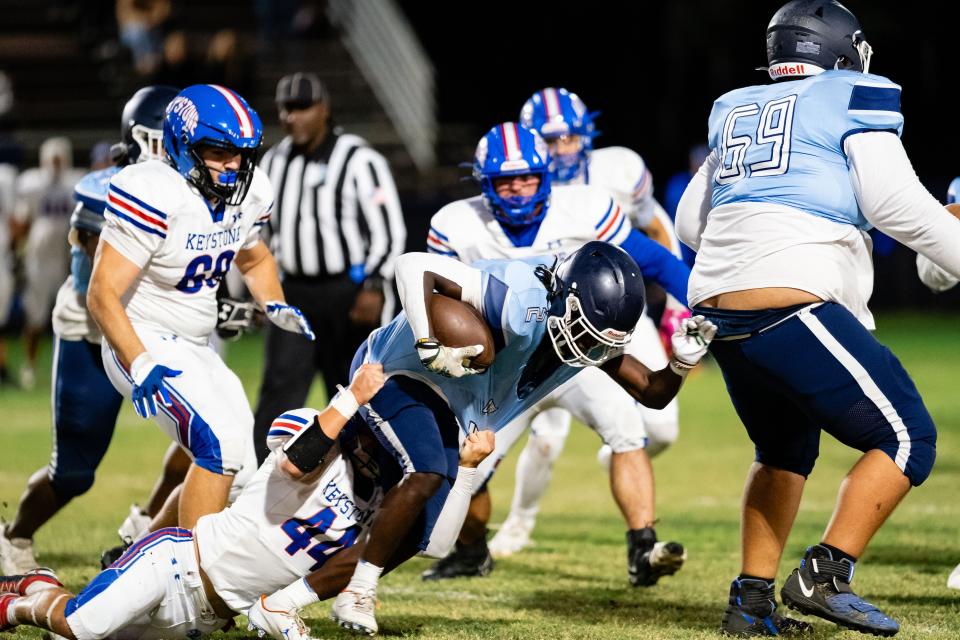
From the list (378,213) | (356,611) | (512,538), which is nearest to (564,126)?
(378,213)

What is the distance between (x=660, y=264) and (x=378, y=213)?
5.76 feet

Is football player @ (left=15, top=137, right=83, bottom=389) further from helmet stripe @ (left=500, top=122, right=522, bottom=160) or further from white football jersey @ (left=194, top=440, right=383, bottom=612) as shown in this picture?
white football jersey @ (left=194, top=440, right=383, bottom=612)

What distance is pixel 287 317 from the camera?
461 cm

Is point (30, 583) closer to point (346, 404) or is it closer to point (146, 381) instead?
point (146, 381)

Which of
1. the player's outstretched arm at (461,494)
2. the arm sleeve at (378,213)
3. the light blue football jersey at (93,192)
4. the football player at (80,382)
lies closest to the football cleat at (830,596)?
the player's outstretched arm at (461,494)

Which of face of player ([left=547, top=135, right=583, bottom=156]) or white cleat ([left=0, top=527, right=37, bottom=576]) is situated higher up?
face of player ([left=547, top=135, right=583, bottom=156])

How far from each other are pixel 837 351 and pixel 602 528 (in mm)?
2810

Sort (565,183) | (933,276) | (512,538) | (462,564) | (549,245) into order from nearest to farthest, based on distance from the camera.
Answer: (933,276)
(549,245)
(462,564)
(512,538)
(565,183)

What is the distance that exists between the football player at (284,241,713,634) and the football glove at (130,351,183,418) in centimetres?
61

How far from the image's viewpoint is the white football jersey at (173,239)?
Answer: 4.15 meters

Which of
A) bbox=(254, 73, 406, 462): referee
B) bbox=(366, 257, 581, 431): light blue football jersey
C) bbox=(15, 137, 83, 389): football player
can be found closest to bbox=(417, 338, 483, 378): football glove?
bbox=(366, 257, 581, 431): light blue football jersey

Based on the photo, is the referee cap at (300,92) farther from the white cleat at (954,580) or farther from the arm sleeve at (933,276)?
the white cleat at (954,580)

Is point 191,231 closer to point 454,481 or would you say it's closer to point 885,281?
point 454,481

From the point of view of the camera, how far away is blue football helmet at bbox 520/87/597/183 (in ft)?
20.0
